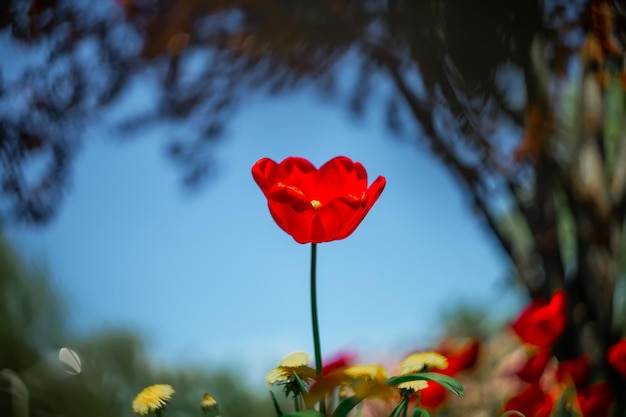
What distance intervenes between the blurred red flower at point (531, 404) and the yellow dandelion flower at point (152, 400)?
51 centimetres

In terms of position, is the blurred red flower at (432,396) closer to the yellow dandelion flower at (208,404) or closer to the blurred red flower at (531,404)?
the blurred red flower at (531,404)

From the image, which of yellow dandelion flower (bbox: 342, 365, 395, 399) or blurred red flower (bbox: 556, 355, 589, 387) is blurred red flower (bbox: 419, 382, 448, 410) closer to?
yellow dandelion flower (bbox: 342, 365, 395, 399)

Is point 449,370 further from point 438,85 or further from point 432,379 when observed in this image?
point 438,85

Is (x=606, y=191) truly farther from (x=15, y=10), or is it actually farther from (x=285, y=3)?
(x=15, y=10)

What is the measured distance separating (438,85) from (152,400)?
1.07 metres

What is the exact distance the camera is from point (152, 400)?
758mm

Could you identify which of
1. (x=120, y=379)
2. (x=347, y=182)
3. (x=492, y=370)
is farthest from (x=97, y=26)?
(x=492, y=370)

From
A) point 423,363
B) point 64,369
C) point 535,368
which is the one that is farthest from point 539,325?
point 64,369

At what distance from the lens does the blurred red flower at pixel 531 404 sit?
0.98m

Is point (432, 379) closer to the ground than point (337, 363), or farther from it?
closer to the ground

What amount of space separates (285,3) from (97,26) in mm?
438

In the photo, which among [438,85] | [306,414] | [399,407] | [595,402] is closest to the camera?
[306,414]

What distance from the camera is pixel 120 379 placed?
137 cm

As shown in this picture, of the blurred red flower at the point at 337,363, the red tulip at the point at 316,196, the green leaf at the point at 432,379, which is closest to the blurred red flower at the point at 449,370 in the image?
the blurred red flower at the point at 337,363
